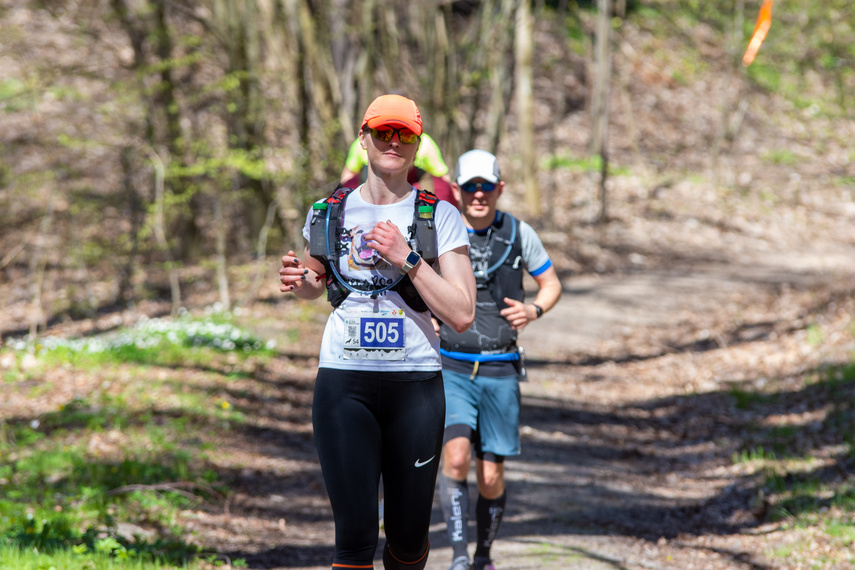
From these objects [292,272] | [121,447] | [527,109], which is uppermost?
[527,109]

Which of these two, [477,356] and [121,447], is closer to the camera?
[477,356]

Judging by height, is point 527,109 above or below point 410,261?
above

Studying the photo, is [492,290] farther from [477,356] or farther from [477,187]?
[477,187]

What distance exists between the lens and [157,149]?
A: 14.6 metres

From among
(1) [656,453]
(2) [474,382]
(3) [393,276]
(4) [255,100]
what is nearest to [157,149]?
(4) [255,100]

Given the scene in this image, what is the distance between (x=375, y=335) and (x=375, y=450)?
0.44 meters

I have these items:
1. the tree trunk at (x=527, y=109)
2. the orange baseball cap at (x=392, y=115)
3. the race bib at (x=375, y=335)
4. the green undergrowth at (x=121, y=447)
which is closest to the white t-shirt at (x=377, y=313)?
the race bib at (x=375, y=335)

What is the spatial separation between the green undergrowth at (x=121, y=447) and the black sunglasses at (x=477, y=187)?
2692mm

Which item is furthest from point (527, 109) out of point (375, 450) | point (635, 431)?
point (375, 450)

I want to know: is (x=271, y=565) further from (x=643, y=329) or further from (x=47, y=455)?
(x=643, y=329)

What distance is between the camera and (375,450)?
9.96 ft

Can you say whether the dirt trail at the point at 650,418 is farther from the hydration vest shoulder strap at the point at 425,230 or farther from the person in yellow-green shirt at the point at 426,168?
the hydration vest shoulder strap at the point at 425,230

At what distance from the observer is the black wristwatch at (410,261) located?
2.79 m

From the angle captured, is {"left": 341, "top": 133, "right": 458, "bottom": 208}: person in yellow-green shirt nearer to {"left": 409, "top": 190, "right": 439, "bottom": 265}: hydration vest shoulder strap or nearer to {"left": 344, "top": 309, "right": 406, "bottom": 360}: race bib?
{"left": 409, "top": 190, "right": 439, "bottom": 265}: hydration vest shoulder strap
